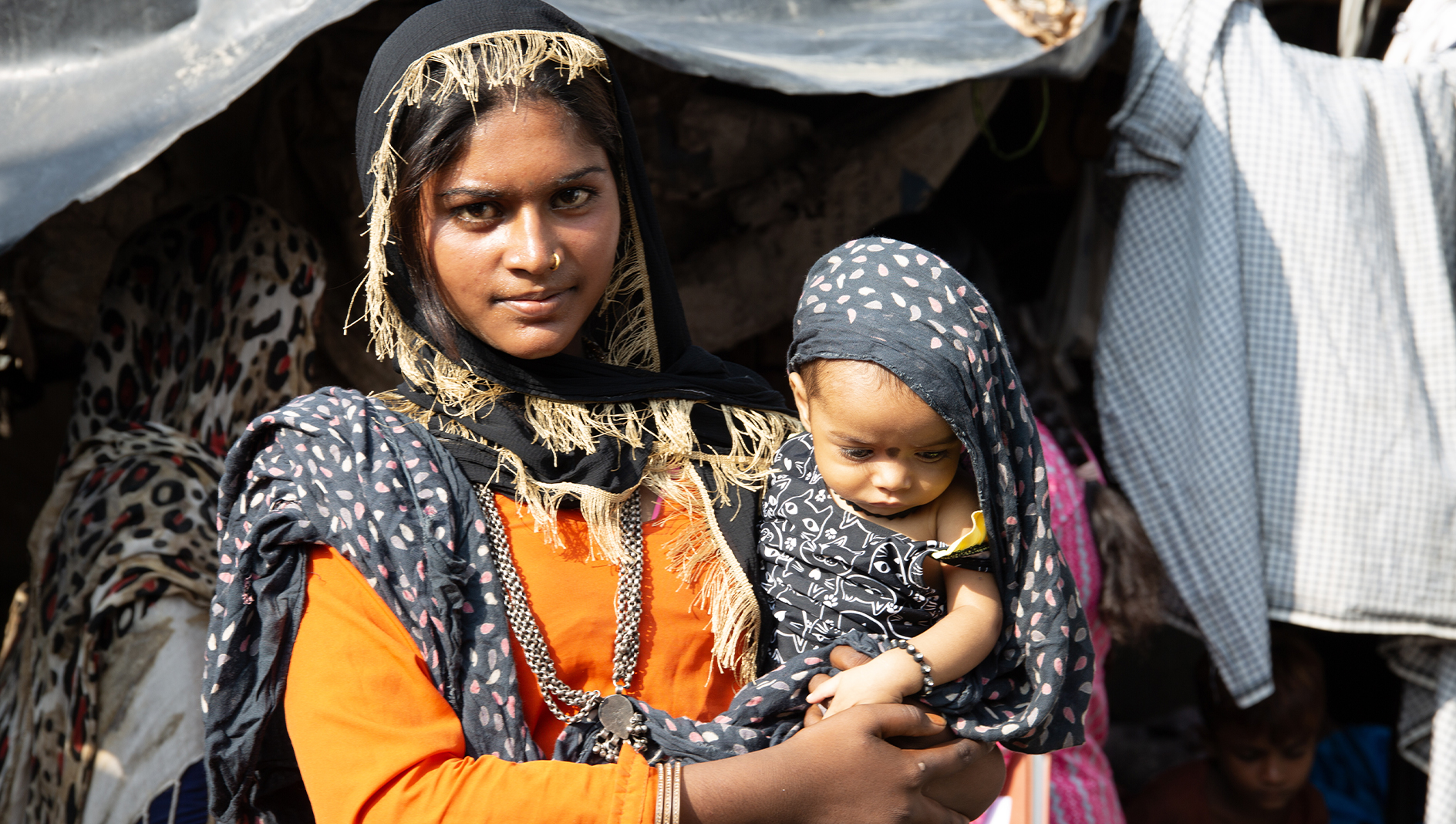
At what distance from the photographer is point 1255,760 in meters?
3.72

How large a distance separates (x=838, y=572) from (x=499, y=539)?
1.49 feet

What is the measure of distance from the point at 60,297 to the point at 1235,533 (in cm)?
309

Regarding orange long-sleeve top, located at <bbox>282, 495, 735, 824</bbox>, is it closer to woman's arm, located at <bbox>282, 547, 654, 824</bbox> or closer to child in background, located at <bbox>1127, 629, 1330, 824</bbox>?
woman's arm, located at <bbox>282, 547, 654, 824</bbox>

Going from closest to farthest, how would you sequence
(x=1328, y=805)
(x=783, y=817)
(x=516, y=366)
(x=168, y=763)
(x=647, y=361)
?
(x=783, y=817) → (x=516, y=366) → (x=647, y=361) → (x=168, y=763) → (x=1328, y=805)

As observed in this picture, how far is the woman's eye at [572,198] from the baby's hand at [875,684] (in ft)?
2.26

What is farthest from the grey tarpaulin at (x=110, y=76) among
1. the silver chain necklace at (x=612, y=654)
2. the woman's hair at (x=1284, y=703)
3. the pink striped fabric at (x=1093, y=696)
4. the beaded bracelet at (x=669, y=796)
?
the woman's hair at (x=1284, y=703)

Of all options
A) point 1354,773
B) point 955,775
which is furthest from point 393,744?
point 1354,773

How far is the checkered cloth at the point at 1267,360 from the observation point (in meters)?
2.95

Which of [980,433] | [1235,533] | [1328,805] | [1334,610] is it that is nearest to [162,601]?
[980,433]

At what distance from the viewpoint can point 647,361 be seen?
1677mm

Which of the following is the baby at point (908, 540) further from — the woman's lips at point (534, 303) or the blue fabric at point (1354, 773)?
the blue fabric at point (1354, 773)

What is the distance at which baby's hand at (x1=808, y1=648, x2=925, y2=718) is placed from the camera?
1426 millimetres

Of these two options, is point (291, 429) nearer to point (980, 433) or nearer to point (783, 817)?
point (783, 817)

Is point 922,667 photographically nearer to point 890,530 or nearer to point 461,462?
point 890,530
